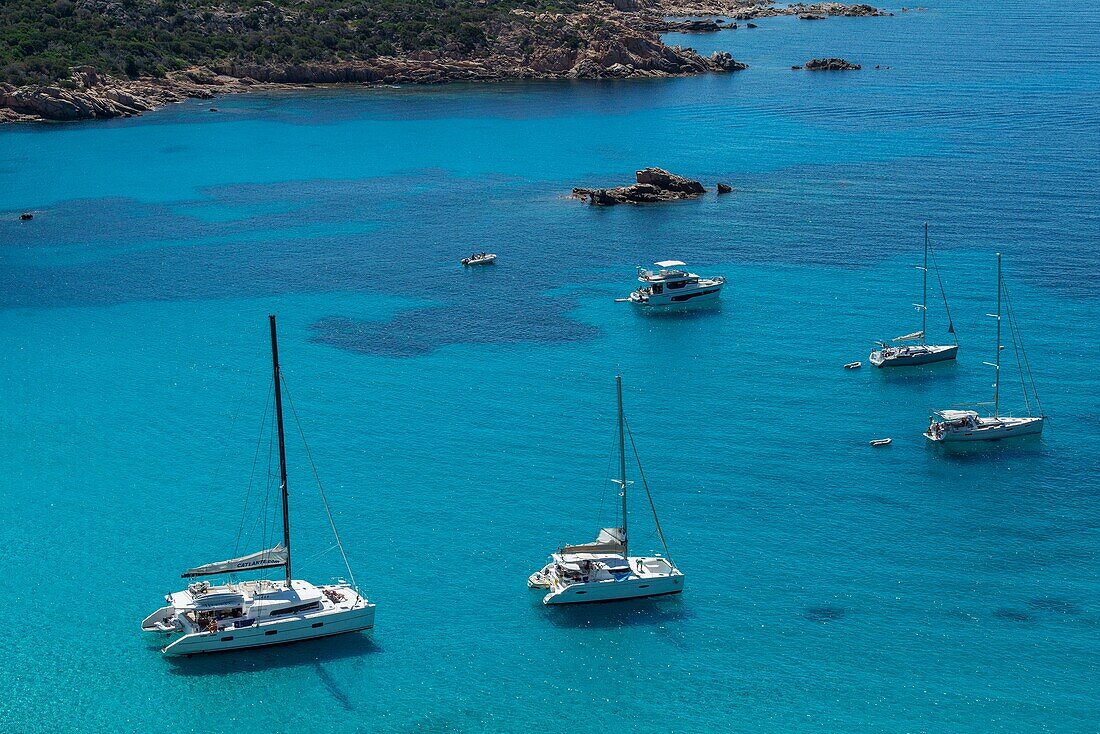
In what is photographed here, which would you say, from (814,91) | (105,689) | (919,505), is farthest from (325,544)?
(814,91)

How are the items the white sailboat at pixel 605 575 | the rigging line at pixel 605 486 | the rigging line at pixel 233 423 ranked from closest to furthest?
the white sailboat at pixel 605 575, the rigging line at pixel 605 486, the rigging line at pixel 233 423

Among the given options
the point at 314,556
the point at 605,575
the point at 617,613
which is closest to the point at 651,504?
the point at 605,575

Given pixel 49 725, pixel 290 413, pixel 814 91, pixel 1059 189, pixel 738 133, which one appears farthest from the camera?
pixel 814 91

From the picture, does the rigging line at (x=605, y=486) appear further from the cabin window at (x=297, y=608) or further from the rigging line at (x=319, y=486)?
the cabin window at (x=297, y=608)

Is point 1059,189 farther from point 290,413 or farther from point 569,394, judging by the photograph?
point 290,413

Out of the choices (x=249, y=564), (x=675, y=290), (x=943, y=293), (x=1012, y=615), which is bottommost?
(x=1012, y=615)

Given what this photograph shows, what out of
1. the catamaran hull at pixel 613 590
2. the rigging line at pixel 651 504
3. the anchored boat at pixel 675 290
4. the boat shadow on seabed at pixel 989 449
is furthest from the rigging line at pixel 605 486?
the anchored boat at pixel 675 290

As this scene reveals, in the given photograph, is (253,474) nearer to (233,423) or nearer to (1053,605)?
(233,423)
